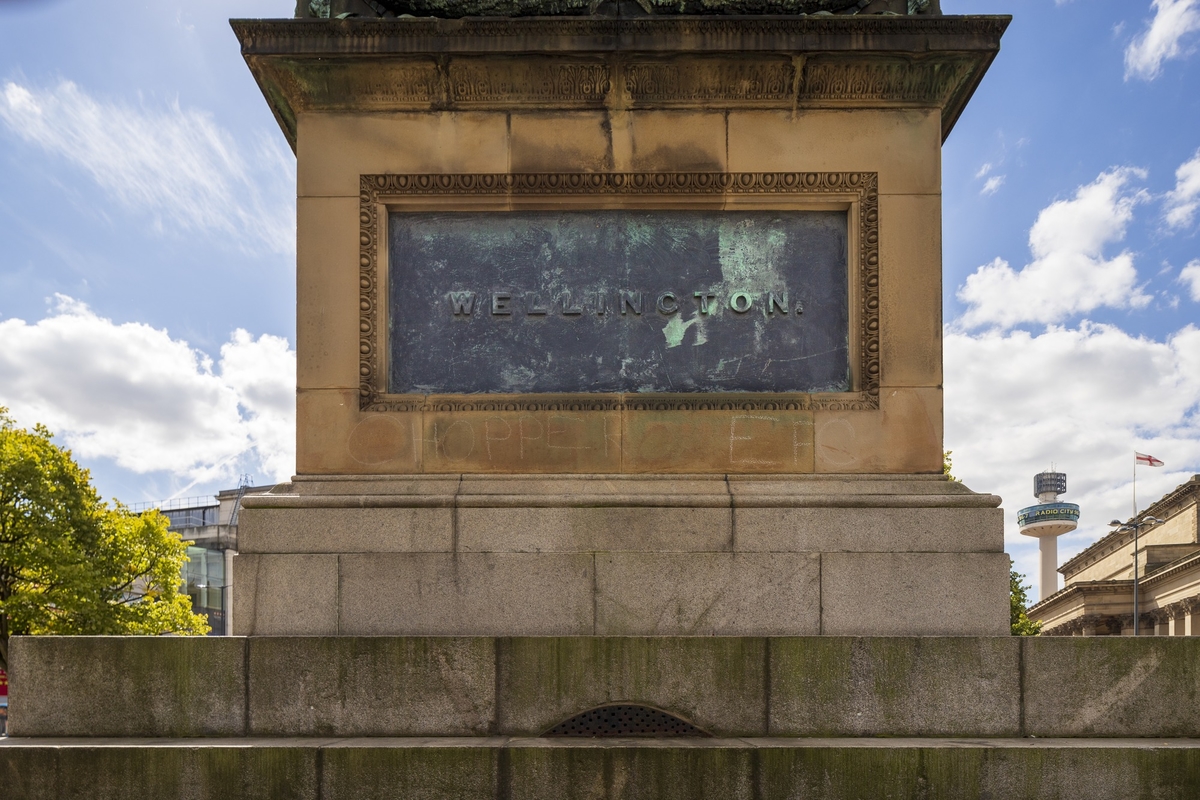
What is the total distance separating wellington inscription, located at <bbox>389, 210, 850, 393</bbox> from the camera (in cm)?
1014

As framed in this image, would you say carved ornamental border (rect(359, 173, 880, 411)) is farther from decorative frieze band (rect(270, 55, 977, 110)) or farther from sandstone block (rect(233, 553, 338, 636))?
sandstone block (rect(233, 553, 338, 636))

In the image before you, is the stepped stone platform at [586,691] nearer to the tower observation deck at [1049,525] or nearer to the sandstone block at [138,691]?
the sandstone block at [138,691]

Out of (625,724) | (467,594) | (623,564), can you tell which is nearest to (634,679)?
(625,724)

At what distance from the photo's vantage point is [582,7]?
1035cm

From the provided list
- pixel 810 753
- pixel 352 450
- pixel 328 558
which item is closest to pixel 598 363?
pixel 352 450

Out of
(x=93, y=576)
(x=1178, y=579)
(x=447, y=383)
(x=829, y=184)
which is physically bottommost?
(x=1178, y=579)

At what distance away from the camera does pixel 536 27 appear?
9812mm

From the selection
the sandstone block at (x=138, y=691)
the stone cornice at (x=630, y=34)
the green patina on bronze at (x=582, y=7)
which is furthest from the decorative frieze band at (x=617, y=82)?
the sandstone block at (x=138, y=691)

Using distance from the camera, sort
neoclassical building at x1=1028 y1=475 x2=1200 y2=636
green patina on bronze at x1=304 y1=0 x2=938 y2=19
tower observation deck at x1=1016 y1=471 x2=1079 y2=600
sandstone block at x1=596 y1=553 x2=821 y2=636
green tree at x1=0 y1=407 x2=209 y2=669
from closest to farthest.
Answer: sandstone block at x1=596 y1=553 x2=821 y2=636
green patina on bronze at x1=304 y1=0 x2=938 y2=19
green tree at x1=0 y1=407 x2=209 y2=669
neoclassical building at x1=1028 y1=475 x2=1200 y2=636
tower observation deck at x1=1016 y1=471 x2=1079 y2=600

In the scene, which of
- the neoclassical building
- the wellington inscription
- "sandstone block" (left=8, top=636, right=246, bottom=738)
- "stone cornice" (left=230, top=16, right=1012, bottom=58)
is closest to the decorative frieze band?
"stone cornice" (left=230, top=16, right=1012, bottom=58)

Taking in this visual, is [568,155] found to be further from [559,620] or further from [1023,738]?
[1023,738]

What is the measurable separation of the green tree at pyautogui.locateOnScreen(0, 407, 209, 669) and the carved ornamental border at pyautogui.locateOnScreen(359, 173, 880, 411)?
94.1 ft

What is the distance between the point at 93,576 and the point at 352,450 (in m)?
28.9

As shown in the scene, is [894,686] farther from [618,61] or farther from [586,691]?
[618,61]
